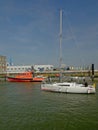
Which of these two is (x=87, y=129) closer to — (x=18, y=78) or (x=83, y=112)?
(x=83, y=112)

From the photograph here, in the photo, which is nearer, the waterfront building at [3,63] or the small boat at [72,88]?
the small boat at [72,88]

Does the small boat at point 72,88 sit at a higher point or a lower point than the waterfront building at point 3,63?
lower

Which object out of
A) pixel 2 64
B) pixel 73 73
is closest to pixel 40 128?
pixel 73 73

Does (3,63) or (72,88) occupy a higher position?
(3,63)

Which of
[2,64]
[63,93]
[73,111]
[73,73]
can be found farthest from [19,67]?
[73,111]

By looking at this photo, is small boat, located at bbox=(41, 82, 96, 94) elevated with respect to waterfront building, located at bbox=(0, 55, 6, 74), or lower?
lower

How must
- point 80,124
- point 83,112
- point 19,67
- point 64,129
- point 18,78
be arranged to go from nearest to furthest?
point 64,129 → point 80,124 → point 83,112 → point 18,78 → point 19,67

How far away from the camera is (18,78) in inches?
3971

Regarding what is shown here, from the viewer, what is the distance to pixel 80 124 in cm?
2241

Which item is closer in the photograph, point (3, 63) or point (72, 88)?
point (72, 88)

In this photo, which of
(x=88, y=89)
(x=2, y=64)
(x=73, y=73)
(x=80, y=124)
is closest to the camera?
(x=80, y=124)

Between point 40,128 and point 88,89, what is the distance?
2843 centimetres

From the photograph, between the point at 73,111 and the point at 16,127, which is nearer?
the point at 16,127

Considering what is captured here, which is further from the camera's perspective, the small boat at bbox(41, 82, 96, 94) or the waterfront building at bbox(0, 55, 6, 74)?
the waterfront building at bbox(0, 55, 6, 74)
